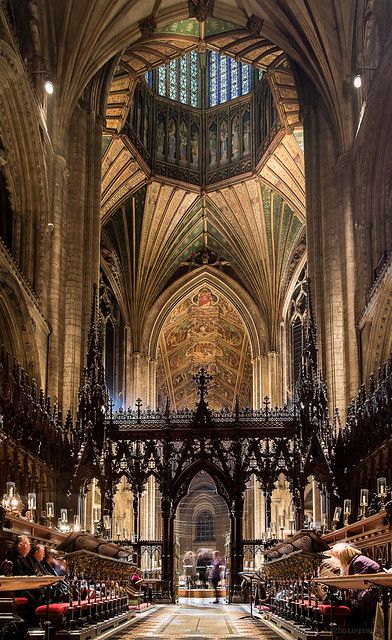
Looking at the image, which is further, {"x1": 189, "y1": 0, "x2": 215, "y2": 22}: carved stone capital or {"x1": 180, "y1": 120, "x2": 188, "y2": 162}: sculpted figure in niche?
{"x1": 180, "y1": 120, "x2": 188, "y2": 162}: sculpted figure in niche

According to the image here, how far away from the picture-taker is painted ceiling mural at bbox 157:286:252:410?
1710 inches

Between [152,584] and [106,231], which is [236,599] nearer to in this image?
[152,584]

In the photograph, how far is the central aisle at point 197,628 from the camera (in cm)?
1065

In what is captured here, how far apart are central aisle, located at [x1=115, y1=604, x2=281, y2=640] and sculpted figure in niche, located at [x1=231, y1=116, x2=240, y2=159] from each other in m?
24.3

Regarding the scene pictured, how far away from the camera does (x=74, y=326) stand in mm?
24094

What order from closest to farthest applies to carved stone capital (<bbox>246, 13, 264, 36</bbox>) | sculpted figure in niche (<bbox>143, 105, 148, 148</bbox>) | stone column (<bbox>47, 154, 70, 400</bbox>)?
stone column (<bbox>47, 154, 70, 400</bbox>) < carved stone capital (<bbox>246, 13, 264, 36</bbox>) < sculpted figure in niche (<bbox>143, 105, 148, 148</bbox>)

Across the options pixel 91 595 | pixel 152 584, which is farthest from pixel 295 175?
pixel 91 595

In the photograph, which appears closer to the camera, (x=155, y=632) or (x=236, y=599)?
(x=155, y=632)

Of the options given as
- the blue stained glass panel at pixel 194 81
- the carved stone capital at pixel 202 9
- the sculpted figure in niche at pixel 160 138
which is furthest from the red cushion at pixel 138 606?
the blue stained glass panel at pixel 194 81

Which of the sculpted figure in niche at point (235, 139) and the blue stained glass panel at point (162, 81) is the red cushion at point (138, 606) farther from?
the blue stained glass panel at point (162, 81)

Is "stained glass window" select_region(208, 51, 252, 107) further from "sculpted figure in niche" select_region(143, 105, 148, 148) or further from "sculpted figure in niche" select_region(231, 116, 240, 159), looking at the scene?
"sculpted figure in niche" select_region(143, 105, 148, 148)

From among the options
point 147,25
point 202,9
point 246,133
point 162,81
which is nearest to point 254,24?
point 202,9

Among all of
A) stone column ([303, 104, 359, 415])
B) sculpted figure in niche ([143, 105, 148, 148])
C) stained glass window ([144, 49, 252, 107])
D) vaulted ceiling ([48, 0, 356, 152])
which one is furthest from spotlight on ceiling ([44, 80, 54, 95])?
stained glass window ([144, 49, 252, 107])

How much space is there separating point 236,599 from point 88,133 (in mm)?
13474
